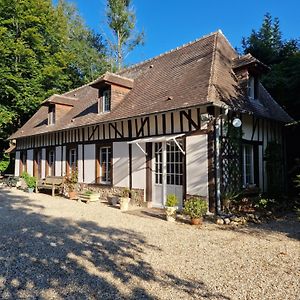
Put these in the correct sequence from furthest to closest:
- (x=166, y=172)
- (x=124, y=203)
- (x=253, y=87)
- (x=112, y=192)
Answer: (x=112, y=192) < (x=253, y=87) < (x=124, y=203) < (x=166, y=172)

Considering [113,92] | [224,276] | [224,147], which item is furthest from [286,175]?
[224,276]

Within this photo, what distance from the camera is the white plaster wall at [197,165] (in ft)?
29.5

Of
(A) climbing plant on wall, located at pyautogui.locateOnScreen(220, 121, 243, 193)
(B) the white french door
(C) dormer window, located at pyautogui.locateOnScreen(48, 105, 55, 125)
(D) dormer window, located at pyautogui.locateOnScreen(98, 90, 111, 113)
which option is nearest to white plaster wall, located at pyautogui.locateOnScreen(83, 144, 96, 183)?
(D) dormer window, located at pyautogui.locateOnScreen(98, 90, 111, 113)

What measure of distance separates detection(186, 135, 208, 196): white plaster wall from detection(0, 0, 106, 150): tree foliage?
16674 mm

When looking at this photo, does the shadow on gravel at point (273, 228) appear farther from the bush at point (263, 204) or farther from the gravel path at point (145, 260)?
the bush at point (263, 204)

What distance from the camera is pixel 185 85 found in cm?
1028

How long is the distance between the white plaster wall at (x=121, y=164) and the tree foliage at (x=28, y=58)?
42.5 feet

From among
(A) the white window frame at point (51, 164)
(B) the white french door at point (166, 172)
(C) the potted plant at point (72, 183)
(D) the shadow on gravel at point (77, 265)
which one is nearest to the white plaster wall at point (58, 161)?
(A) the white window frame at point (51, 164)

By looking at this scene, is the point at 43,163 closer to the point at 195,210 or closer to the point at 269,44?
the point at 195,210

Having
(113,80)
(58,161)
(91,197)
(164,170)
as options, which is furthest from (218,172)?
(58,161)

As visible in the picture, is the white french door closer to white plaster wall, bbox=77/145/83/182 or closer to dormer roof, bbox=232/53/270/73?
dormer roof, bbox=232/53/270/73

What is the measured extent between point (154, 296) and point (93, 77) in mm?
26921

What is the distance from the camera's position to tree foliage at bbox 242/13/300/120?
1330cm

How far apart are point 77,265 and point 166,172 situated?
5.80 meters
